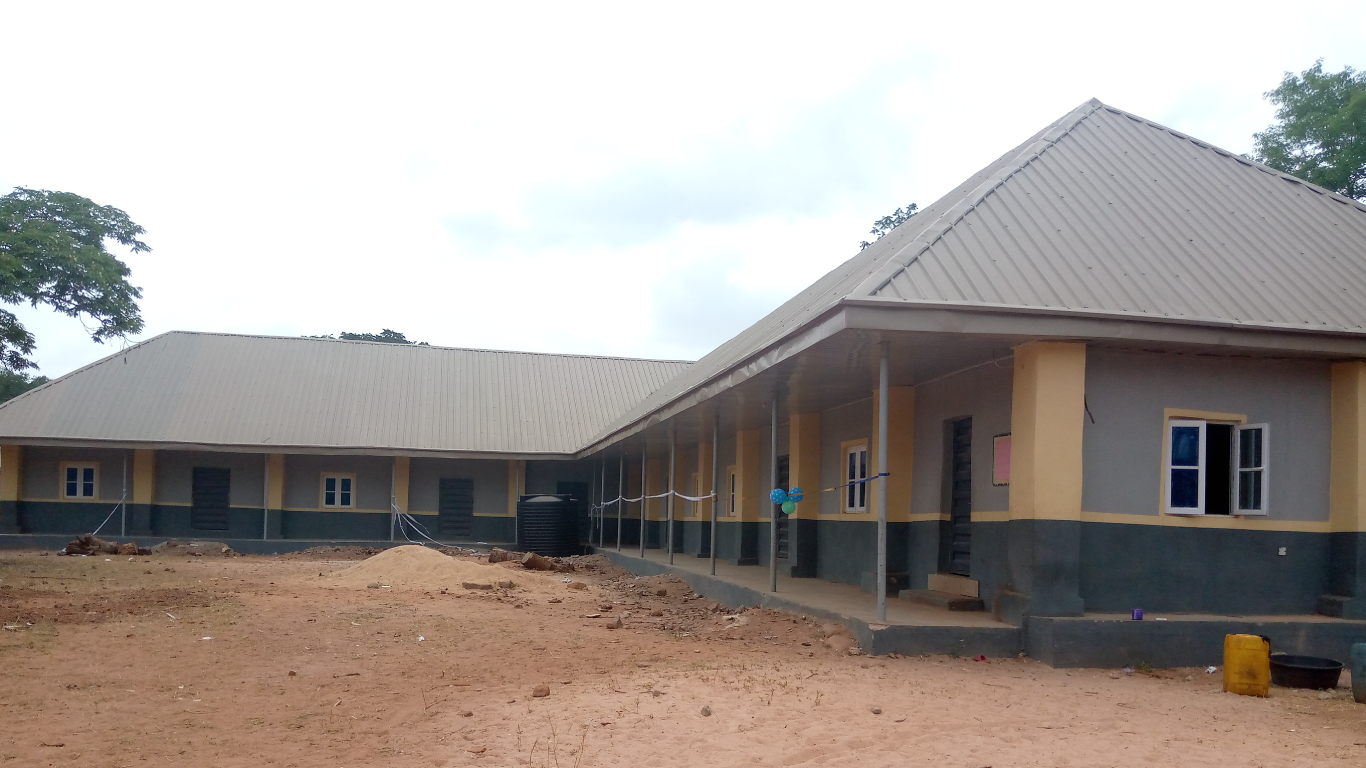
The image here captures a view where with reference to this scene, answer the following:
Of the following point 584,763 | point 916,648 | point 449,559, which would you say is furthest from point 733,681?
point 449,559

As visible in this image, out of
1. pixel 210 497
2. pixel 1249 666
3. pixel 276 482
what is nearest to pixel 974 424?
pixel 1249 666

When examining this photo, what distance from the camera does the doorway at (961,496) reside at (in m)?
12.1

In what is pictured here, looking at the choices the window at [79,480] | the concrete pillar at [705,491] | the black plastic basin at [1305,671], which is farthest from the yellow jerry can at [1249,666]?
the window at [79,480]

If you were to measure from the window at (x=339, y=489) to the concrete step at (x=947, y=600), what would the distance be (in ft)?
66.4

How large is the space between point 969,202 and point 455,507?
2109 centimetres

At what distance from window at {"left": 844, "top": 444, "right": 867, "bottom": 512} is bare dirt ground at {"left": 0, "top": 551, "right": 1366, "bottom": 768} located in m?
3.16

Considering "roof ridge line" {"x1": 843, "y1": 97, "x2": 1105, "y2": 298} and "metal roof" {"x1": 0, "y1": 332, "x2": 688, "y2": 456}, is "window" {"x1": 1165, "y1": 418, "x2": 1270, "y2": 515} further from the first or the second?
"metal roof" {"x1": 0, "y1": 332, "x2": 688, "y2": 456}

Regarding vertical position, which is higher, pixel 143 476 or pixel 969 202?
pixel 969 202

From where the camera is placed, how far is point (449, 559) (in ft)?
61.2

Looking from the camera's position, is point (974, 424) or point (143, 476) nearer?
point (974, 424)

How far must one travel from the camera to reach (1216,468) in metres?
10.6

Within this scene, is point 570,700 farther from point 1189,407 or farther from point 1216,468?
point 1216,468

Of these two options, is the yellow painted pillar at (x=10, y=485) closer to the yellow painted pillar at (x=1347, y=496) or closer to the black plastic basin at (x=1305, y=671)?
the black plastic basin at (x=1305, y=671)

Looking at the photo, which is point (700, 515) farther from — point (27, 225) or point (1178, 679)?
point (27, 225)
